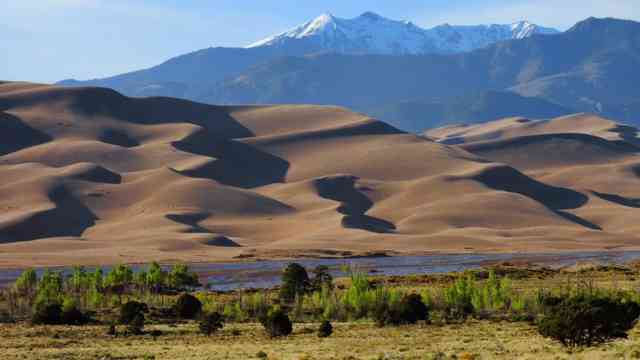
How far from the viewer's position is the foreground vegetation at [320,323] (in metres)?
58.3

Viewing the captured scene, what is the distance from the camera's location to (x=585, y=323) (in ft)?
186

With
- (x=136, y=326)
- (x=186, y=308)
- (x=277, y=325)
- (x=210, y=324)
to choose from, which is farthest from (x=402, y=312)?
(x=136, y=326)

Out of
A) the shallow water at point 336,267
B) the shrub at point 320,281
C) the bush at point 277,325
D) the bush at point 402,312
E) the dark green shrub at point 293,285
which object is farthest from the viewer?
the shallow water at point 336,267

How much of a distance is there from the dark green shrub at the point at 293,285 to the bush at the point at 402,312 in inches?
841

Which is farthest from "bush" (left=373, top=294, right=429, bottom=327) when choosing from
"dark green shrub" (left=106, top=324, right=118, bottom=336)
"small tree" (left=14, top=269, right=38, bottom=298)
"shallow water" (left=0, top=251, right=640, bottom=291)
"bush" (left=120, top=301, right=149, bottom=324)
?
"shallow water" (left=0, top=251, right=640, bottom=291)

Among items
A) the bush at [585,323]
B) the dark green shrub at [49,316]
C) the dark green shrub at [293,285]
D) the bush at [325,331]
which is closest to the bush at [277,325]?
the bush at [325,331]

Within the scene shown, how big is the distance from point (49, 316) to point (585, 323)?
41.2 m

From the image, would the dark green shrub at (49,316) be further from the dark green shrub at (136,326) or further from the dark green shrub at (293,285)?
the dark green shrub at (293,285)

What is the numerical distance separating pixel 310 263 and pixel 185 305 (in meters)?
99.7

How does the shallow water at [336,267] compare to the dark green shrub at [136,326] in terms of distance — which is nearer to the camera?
the dark green shrub at [136,326]

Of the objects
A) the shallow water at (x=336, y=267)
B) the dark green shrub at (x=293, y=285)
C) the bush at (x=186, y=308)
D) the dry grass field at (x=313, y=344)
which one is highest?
the shallow water at (x=336, y=267)

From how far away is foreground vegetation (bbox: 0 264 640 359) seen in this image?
2296 inches

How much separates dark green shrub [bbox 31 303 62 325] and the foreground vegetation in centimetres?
71

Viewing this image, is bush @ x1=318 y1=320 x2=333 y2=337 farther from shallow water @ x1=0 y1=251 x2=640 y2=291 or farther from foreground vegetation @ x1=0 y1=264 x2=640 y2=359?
shallow water @ x1=0 y1=251 x2=640 y2=291
